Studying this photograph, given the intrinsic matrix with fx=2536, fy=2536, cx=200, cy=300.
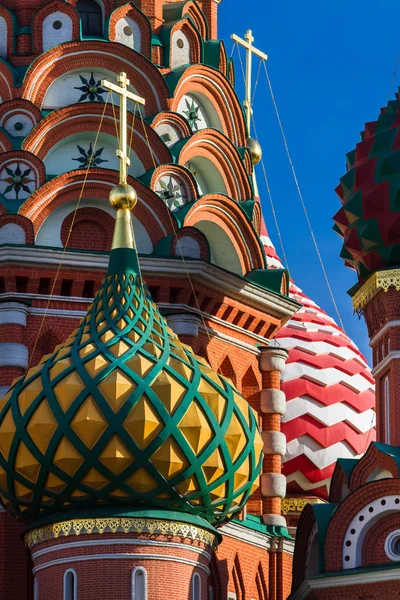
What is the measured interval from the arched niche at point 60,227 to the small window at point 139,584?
5.10 m

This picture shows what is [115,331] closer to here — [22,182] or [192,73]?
[22,182]

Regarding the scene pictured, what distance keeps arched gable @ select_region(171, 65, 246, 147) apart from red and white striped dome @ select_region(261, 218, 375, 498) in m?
4.23

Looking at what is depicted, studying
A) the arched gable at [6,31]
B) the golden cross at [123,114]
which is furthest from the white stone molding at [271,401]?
the arched gable at [6,31]

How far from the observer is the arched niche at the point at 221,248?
100ft

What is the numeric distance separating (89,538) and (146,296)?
2.84m

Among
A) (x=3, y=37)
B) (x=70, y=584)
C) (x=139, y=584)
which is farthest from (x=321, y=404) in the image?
(x=70, y=584)

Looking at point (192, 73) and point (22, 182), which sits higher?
point (192, 73)

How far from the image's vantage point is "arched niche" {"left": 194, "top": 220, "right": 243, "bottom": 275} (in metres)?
30.5

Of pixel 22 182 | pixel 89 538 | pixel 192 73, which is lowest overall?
pixel 89 538

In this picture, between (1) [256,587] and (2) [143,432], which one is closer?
(2) [143,432]

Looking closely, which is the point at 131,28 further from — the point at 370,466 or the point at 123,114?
the point at 370,466

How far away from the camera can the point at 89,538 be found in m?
25.3

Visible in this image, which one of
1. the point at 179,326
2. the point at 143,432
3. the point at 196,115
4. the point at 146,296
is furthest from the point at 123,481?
the point at 196,115

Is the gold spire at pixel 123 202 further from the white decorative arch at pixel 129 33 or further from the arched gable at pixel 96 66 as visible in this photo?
the white decorative arch at pixel 129 33
